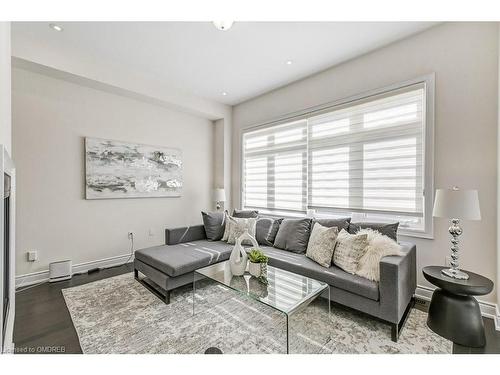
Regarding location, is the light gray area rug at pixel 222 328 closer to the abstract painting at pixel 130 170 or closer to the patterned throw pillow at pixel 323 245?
the patterned throw pillow at pixel 323 245

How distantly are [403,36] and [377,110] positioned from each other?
804 millimetres

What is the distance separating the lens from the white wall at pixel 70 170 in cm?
280

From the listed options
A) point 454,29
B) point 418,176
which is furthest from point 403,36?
point 418,176

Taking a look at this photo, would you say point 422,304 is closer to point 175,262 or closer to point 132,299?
point 175,262

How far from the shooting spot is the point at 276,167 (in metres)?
4.09

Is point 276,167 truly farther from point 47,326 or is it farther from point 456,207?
point 47,326

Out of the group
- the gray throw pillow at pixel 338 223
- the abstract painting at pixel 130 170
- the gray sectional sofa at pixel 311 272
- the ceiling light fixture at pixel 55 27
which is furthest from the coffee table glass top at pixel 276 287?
the ceiling light fixture at pixel 55 27

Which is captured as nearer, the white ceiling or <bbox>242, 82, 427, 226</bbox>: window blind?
the white ceiling

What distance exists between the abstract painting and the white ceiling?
1.15 m

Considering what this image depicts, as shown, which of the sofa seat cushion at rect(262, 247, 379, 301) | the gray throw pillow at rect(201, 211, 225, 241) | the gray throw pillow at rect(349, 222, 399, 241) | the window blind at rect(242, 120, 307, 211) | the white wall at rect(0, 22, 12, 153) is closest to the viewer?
the white wall at rect(0, 22, 12, 153)

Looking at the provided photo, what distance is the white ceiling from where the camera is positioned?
7.96 feet

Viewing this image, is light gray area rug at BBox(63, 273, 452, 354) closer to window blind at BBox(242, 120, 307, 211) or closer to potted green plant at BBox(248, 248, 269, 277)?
potted green plant at BBox(248, 248, 269, 277)

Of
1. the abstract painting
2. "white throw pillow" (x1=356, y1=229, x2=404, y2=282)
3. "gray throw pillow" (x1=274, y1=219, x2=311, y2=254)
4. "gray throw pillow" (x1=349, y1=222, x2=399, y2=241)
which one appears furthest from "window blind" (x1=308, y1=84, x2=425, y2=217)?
the abstract painting

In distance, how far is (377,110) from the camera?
288cm
